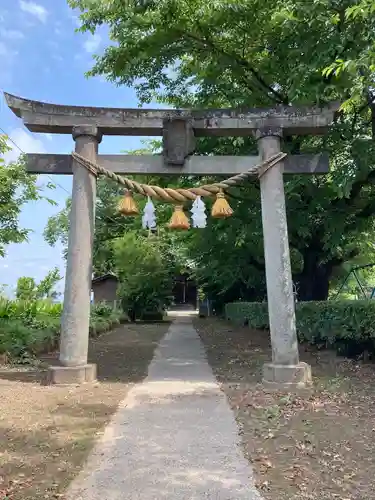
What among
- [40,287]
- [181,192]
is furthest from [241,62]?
[40,287]

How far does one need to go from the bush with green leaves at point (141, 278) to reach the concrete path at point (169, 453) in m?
16.6

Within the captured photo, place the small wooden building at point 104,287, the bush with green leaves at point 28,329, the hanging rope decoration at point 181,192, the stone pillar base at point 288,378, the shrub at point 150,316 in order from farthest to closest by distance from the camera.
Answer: the small wooden building at point 104,287 < the shrub at point 150,316 < the bush with green leaves at point 28,329 < the hanging rope decoration at point 181,192 < the stone pillar base at point 288,378

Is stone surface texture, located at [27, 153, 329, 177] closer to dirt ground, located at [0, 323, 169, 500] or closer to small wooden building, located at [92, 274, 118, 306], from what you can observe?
dirt ground, located at [0, 323, 169, 500]

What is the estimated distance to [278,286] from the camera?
6.68 m

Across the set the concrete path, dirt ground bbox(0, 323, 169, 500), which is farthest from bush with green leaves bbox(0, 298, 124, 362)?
the concrete path

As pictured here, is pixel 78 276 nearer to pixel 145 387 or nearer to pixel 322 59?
pixel 145 387

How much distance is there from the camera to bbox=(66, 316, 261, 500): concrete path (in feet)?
10.3

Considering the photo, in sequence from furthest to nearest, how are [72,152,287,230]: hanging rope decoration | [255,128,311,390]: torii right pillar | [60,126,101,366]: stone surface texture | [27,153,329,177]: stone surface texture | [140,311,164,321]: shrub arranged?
[140,311,164,321]: shrub, [27,153,329,177]: stone surface texture, [72,152,287,230]: hanging rope decoration, [60,126,101,366]: stone surface texture, [255,128,311,390]: torii right pillar

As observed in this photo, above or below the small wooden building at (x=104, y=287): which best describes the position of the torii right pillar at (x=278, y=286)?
below

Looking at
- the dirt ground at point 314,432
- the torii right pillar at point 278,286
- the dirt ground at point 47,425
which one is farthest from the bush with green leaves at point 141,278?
the torii right pillar at point 278,286

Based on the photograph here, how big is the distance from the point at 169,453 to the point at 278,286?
11.2ft

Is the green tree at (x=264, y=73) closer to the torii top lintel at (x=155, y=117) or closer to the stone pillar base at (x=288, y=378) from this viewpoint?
the torii top lintel at (x=155, y=117)

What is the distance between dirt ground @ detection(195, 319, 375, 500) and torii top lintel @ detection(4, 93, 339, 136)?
3.88 metres

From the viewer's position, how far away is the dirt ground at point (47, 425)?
11.0 ft
